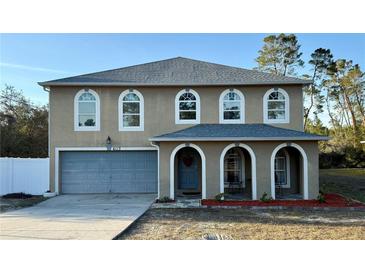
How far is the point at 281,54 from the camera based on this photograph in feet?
111

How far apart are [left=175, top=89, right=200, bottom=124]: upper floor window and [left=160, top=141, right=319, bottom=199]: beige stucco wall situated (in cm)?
258

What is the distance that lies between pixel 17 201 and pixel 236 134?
10.1m

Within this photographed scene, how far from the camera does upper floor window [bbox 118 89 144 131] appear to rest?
16.1 m

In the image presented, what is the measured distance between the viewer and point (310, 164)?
13695 mm

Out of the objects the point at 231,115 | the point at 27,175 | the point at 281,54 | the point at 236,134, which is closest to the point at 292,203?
the point at 236,134

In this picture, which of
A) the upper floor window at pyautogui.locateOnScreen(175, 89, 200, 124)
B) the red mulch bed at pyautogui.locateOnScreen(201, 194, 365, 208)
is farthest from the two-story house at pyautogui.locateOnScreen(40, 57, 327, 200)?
the red mulch bed at pyautogui.locateOnScreen(201, 194, 365, 208)

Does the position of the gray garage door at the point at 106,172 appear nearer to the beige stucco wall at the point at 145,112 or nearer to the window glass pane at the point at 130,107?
the beige stucco wall at the point at 145,112

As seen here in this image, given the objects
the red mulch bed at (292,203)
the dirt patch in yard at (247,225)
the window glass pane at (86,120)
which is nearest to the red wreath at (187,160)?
the red mulch bed at (292,203)

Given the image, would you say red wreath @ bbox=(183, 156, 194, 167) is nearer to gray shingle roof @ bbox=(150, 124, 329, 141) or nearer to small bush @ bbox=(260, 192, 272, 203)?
gray shingle roof @ bbox=(150, 124, 329, 141)

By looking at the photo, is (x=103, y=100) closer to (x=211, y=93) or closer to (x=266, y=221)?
A: (x=211, y=93)

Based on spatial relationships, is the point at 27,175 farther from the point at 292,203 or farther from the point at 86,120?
the point at 292,203

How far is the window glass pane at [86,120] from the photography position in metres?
16.2
